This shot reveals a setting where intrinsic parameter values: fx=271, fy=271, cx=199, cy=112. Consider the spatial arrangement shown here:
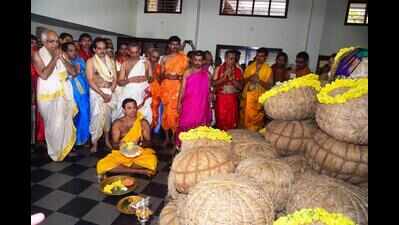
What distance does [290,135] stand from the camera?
7.08ft

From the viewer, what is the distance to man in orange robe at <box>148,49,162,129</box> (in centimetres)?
541

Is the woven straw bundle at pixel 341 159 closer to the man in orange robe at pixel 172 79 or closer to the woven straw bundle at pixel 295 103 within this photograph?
the woven straw bundle at pixel 295 103

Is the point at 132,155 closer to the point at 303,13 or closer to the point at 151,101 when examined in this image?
the point at 151,101

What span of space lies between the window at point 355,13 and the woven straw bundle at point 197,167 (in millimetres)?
8794

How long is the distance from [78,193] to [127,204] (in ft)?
2.44

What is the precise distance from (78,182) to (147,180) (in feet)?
2.97

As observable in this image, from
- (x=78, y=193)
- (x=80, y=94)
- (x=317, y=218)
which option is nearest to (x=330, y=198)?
(x=317, y=218)

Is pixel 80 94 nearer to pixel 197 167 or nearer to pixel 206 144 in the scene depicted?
pixel 206 144

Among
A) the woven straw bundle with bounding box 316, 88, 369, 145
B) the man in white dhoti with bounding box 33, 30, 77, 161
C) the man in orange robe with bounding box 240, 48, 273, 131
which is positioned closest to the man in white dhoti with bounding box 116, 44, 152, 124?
the man in white dhoti with bounding box 33, 30, 77, 161

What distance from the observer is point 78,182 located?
142 inches

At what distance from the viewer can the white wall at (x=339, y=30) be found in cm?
872

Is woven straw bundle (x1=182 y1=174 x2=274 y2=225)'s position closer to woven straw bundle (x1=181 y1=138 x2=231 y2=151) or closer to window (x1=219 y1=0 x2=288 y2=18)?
woven straw bundle (x1=181 y1=138 x2=231 y2=151)

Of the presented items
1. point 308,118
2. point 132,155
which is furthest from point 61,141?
point 308,118

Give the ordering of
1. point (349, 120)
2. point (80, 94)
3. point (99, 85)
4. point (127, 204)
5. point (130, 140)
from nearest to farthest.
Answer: point (349, 120) → point (127, 204) → point (130, 140) → point (80, 94) → point (99, 85)
